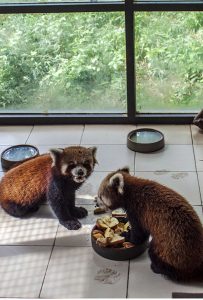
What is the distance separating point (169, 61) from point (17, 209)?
1.52 m

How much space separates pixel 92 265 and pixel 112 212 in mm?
329

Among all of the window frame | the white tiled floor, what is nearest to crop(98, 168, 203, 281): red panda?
the white tiled floor

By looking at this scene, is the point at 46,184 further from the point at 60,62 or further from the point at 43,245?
the point at 60,62

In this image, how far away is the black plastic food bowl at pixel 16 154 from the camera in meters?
3.40

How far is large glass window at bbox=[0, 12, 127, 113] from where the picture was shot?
12.3ft

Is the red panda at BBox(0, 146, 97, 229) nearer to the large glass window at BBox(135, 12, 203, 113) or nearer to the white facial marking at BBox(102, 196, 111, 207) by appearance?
the white facial marking at BBox(102, 196, 111, 207)

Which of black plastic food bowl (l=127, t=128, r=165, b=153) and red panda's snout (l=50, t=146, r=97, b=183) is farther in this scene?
black plastic food bowl (l=127, t=128, r=165, b=153)

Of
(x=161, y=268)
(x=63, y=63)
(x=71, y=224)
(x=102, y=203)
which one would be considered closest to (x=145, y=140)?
(x=63, y=63)

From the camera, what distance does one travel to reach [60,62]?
387 centimetres

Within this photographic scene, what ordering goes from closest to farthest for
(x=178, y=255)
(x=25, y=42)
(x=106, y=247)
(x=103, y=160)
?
(x=178, y=255) < (x=106, y=247) < (x=103, y=160) < (x=25, y=42)

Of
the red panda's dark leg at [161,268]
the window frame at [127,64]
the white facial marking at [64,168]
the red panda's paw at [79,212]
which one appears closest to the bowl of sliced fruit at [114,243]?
the red panda's dark leg at [161,268]

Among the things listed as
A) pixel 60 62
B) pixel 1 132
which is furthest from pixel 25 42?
pixel 1 132

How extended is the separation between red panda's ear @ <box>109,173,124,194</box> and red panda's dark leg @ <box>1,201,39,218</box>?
0.61 meters

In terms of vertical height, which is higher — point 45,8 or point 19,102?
point 45,8
